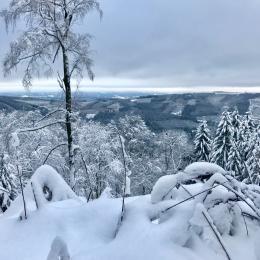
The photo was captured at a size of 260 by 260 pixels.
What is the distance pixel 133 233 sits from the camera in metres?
1.59

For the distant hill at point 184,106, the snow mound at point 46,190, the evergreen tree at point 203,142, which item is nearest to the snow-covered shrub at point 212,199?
the snow mound at point 46,190

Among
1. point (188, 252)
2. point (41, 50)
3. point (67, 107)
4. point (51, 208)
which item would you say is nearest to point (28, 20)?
point (41, 50)

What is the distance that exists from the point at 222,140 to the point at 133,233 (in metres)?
31.0

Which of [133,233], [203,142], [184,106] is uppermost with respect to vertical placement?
[133,233]

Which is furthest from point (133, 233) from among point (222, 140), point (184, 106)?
point (184, 106)

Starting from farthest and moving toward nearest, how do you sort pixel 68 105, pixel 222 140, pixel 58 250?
pixel 222 140
pixel 68 105
pixel 58 250

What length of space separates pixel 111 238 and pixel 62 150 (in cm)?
2741

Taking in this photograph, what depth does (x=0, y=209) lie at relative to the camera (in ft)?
10.6

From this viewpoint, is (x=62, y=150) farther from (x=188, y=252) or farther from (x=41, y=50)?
(x=188, y=252)

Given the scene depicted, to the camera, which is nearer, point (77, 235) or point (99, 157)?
point (77, 235)

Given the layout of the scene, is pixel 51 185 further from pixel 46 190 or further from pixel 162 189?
pixel 162 189

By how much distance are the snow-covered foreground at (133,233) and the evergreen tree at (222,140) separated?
29.5m

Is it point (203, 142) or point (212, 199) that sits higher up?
point (212, 199)

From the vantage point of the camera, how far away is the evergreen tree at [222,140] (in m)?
31.1
